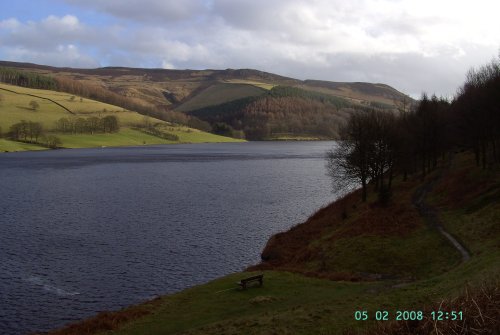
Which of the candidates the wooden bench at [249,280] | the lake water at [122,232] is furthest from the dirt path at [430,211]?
the lake water at [122,232]

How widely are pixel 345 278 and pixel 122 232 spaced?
128ft

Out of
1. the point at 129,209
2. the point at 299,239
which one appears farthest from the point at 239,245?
the point at 129,209

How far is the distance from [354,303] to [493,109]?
5156 cm

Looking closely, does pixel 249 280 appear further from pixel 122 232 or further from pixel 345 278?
pixel 122 232

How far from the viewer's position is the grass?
985 inches

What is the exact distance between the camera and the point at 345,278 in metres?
39.2

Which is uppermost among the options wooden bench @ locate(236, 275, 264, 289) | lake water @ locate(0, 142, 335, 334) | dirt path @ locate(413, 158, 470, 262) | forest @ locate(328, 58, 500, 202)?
forest @ locate(328, 58, 500, 202)

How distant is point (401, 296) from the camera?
2666cm

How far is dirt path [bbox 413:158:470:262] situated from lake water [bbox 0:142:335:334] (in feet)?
65.0

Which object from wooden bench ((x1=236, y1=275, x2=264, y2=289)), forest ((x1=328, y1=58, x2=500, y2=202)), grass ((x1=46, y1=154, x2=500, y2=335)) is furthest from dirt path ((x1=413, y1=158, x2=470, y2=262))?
wooden bench ((x1=236, y1=275, x2=264, y2=289))

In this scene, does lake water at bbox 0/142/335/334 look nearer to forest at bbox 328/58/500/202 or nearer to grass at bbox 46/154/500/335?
grass at bbox 46/154/500/335

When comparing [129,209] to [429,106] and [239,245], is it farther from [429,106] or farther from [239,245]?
[429,106]

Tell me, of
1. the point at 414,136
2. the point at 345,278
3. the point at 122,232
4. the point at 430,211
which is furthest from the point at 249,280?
the point at 414,136

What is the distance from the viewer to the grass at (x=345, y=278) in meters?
25.0
